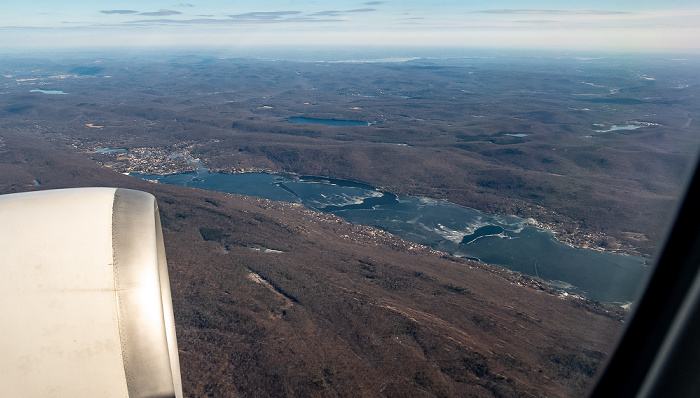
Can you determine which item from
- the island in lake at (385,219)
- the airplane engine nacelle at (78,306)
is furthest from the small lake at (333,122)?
the airplane engine nacelle at (78,306)

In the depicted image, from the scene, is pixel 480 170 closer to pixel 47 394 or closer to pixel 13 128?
pixel 47 394

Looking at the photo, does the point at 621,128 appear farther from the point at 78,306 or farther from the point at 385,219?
the point at 78,306

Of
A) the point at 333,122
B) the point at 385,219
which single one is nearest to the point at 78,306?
the point at 385,219

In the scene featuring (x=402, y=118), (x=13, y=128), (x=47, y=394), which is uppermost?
(x=47, y=394)

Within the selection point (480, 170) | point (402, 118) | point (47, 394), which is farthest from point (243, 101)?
point (47, 394)

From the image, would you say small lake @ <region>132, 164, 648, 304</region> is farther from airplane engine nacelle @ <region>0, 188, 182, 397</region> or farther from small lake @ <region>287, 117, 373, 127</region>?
small lake @ <region>287, 117, 373, 127</region>

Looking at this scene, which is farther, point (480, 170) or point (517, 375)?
point (480, 170)

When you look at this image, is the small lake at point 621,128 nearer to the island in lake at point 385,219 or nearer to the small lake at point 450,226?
the island in lake at point 385,219
